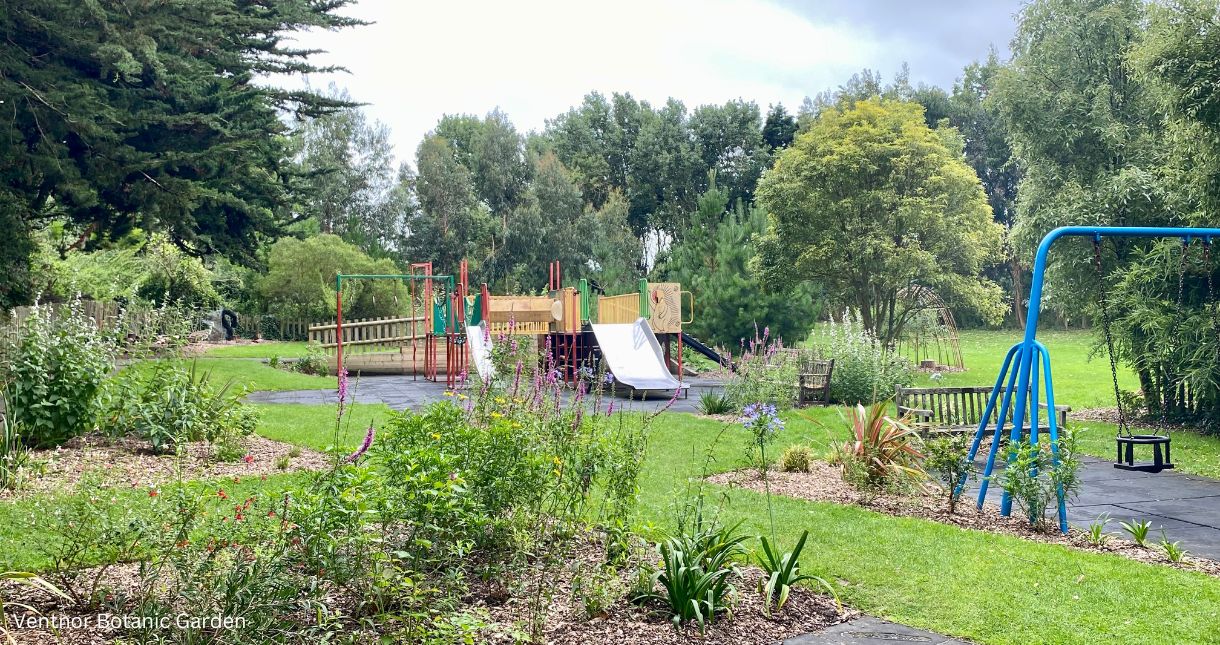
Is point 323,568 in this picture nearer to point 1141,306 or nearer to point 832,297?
point 1141,306

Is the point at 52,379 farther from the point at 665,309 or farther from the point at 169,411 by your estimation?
the point at 665,309

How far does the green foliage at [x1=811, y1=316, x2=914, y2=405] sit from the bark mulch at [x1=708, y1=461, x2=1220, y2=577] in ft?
18.6

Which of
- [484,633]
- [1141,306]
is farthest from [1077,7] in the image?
[484,633]

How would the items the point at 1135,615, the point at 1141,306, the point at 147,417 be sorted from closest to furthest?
the point at 1135,615
the point at 147,417
the point at 1141,306

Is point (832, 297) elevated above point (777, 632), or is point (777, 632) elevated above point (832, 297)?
point (832, 297)

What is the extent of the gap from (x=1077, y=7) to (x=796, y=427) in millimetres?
8346

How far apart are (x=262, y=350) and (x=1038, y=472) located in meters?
23.5

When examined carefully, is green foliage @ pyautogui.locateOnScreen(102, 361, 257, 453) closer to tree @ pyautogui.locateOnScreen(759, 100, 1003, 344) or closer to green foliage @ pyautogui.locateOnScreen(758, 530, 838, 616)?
green foliage @ pyautogui.locateOnScreen(758, 530, 838, 616)

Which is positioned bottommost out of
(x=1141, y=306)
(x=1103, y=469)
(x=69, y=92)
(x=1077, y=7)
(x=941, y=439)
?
(x=1103, y=469)

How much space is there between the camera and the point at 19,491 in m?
6.41

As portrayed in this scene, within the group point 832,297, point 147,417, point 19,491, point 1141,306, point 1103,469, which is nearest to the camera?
point 19,491

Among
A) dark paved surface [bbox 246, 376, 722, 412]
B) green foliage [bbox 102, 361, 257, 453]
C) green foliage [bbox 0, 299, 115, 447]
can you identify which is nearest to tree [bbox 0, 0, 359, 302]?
dark paved surface [bbox 246, 376, 722, 412]

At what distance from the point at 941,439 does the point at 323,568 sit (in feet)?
15.6

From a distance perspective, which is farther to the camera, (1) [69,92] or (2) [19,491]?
(1) [69,92]
